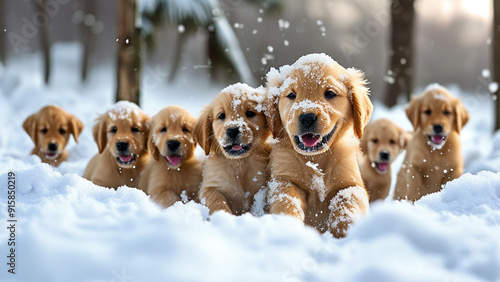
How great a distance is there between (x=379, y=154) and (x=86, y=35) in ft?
31.2

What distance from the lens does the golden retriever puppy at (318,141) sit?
3266mm

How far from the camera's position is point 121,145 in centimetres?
470

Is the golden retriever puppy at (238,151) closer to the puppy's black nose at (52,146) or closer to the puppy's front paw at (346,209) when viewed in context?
the puppy's front paw at (346,209)

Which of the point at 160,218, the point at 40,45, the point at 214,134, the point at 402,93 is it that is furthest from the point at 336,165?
the point at 40,45

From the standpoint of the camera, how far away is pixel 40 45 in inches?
507

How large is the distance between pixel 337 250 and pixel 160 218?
0.87 meters

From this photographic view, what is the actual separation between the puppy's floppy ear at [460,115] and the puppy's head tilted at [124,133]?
10.6 feet

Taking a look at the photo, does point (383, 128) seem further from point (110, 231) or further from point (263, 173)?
point (110, 231)

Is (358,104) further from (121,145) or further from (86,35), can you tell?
(86,35)

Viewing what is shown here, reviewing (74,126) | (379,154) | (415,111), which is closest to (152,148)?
(74,126)

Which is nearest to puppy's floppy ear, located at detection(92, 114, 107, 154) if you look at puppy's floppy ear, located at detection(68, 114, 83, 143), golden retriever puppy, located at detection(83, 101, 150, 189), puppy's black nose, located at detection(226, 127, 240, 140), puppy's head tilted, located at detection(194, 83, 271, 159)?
golden retriever puppy, located at detection(83, 101, 150, 189)

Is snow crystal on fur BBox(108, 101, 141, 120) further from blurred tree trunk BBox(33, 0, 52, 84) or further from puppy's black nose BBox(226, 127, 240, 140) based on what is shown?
blurred tree trunk BBox(33, 0, 52, 84)

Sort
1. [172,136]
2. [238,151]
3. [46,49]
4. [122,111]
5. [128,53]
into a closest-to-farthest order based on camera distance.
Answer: [238,151]
[172,136]
[122,111]
[128,53]
[46,49]

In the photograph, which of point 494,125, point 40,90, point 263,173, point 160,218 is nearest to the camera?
point 160,218
